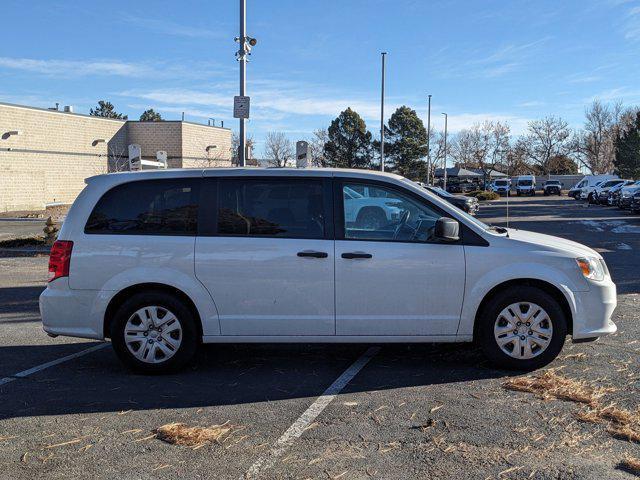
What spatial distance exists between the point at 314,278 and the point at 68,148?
38.2 meters

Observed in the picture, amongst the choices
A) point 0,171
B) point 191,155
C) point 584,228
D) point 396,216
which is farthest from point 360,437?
point 191,155

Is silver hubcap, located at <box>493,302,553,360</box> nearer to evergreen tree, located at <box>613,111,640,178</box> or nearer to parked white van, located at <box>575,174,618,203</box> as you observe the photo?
parked white van, located at <box>575,174,618,203</box>

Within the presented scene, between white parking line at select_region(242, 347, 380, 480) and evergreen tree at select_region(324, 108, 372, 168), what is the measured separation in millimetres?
63285

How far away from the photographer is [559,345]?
18.7 feet

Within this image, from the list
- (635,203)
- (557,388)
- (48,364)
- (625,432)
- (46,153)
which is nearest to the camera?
(625,432)

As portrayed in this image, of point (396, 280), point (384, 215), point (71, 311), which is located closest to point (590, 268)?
point (396, 280)

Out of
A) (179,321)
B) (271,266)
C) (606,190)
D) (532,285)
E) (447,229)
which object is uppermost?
(606,190)

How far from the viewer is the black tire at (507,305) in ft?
18.6

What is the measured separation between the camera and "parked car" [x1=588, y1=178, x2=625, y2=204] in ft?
142

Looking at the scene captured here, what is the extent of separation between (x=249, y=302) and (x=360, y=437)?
182cm

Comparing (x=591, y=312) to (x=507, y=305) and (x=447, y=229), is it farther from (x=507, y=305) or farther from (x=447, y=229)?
(x=447, y=229)

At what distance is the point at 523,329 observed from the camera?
571 centimetres

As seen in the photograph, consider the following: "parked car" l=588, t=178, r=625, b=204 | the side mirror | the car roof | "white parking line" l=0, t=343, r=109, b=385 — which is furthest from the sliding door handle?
"parked car" l=588, t=178, r=625, b=204

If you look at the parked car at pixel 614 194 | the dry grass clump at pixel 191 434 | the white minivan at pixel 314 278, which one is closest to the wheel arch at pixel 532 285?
the white minivan at pixel 314 278
